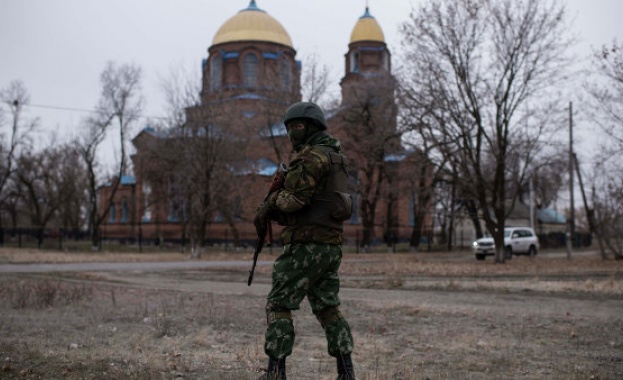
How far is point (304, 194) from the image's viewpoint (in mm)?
4254

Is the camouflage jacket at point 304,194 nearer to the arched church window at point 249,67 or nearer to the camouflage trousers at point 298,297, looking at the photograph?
the camouflage trousers at point 298,297

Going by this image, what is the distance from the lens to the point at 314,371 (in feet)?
16.4

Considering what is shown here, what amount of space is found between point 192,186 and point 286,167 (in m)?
26.8

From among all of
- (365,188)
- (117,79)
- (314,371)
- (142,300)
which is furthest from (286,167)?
(117,79)

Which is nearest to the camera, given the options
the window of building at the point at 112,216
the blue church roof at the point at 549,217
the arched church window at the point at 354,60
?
the arched church window at the point at 354,60

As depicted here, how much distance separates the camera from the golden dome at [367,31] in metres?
51.6

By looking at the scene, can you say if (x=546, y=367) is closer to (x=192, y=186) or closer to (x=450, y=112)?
(x=450, y=112)

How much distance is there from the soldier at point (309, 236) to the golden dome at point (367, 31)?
48.7 metres

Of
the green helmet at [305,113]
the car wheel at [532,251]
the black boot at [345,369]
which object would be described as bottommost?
the car wheel at [532,251]

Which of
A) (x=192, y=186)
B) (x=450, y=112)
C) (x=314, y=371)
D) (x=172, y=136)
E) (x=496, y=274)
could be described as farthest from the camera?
(x=172, y=136)

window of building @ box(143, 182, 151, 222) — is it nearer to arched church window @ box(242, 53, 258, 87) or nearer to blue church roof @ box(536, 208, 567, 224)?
arched church window @ box(242, 53, 258, 87)

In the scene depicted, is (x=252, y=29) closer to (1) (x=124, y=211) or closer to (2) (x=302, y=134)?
(1) (x=124, y=211)

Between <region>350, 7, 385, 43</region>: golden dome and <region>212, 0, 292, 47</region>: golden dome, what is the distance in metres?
5.68

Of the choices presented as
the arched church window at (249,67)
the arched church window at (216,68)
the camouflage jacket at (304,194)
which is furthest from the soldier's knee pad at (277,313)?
the arched church window at (216,68)
